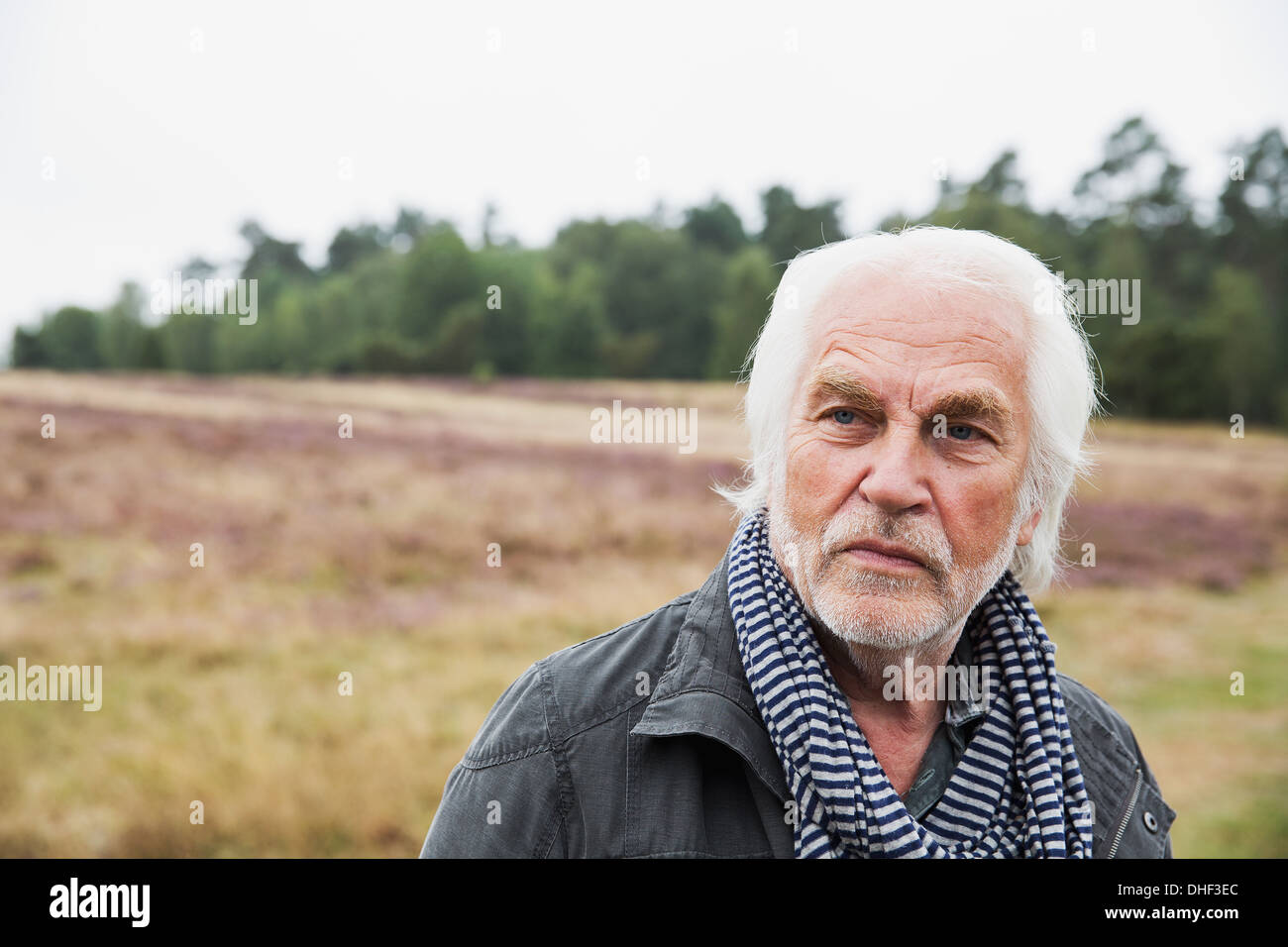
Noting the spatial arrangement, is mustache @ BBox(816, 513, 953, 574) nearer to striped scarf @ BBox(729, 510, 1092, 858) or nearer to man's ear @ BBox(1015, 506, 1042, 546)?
striped scarf @ BBox(729, 510, 1092, 858)

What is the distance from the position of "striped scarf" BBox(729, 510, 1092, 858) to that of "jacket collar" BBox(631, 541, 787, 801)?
23 millimetres

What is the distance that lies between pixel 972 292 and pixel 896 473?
443mm

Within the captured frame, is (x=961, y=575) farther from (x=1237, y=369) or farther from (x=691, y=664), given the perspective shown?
(x=1237, y=369)

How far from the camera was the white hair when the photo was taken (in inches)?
71.0

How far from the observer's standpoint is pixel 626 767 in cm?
152

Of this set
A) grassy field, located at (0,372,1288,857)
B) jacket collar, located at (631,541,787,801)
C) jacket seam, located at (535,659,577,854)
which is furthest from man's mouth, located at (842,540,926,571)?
grassy field, located at (0,372,1288,857)

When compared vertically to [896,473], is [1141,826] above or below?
below

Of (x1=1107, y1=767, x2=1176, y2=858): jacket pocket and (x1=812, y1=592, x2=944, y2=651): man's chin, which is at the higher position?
(x1=812, y1=592, x2=944, y2=651): man's chin

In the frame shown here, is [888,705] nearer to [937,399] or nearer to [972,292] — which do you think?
[937,399]

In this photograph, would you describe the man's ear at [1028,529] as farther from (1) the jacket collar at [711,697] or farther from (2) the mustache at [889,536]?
(1) the jacket collar at [711,697]

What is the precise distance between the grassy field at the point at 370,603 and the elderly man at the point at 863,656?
91cm

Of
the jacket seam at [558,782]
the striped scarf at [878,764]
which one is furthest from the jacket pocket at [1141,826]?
the jacket seam at [558,782]

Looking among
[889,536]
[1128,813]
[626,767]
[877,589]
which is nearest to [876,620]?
[877,589]
